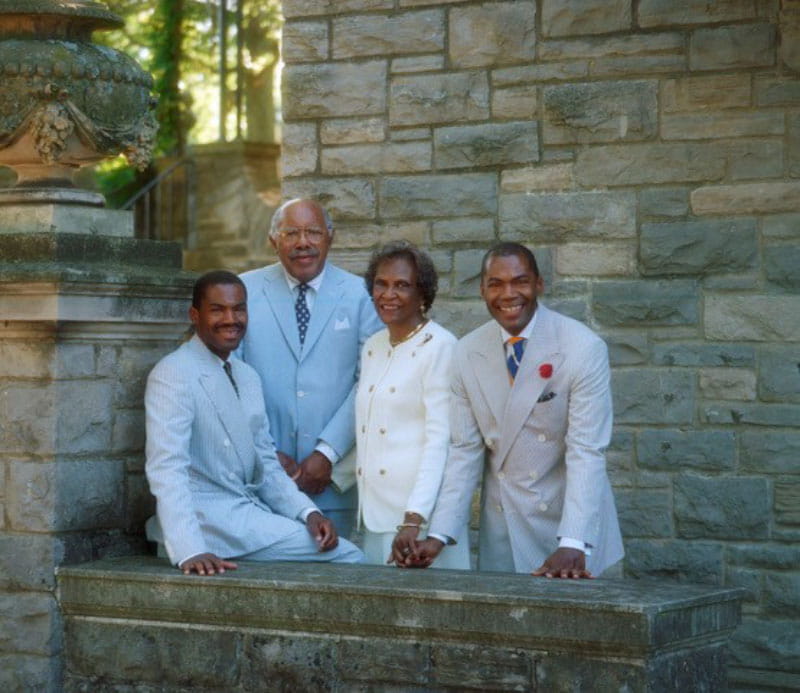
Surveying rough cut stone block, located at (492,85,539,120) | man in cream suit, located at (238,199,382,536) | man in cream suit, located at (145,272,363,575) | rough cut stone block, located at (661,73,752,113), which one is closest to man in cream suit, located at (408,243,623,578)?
man in cream suit, located at (145,272,363,575)

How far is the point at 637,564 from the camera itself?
728 cm

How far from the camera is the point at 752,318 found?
7074mm

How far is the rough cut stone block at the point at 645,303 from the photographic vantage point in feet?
23.7

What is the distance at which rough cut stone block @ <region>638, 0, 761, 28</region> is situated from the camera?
7.16 metres

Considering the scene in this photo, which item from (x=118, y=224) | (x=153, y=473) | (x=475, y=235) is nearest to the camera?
(x=153, y=473)

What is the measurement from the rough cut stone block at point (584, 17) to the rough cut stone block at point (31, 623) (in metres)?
3.56

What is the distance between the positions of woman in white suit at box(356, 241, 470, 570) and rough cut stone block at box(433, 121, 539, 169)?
7.12ft

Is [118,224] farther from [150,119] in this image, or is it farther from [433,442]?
[433,442]

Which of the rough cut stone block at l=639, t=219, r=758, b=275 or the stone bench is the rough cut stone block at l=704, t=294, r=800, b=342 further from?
the stone bench

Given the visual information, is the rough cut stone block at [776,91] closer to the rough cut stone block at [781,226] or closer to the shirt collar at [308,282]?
the rough cut stone block at [781,226]

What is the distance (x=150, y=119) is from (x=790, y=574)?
10.5 feet

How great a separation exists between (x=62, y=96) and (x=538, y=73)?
2770 millimetres

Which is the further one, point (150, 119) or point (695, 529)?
point (695, 529)

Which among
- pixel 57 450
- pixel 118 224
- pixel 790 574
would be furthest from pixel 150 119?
pixel 790 574
